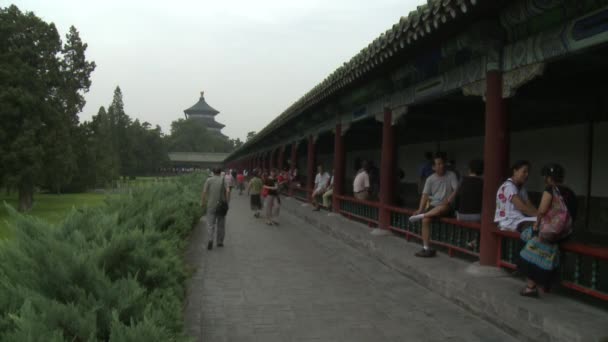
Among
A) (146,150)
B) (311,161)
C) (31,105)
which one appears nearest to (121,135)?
(146,150)

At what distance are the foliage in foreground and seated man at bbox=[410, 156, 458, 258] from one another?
404 centimetres

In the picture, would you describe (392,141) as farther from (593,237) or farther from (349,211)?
(593,237)

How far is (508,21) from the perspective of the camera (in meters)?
5.05

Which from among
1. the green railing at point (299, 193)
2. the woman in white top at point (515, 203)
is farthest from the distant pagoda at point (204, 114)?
the woman in white top at point (515, 203)

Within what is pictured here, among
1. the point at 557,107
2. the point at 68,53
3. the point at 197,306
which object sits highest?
the point at 68,53

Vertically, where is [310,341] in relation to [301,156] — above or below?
below

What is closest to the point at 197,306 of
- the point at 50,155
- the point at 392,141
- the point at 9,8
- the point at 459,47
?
the point at 459,47

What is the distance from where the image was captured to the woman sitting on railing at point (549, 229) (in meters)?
4.24

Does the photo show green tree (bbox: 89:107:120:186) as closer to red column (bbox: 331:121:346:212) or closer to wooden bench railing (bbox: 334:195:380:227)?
red column (bbox: 331:121:346:212)

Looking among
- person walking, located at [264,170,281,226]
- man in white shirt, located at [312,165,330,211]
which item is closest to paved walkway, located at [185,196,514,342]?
person walking, located at [264,170,281,226]

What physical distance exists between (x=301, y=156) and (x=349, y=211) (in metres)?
18.7

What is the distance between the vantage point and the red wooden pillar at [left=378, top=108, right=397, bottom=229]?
340 inches

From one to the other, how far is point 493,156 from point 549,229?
59.2 inches

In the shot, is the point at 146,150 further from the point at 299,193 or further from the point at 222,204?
the point at 222,204
